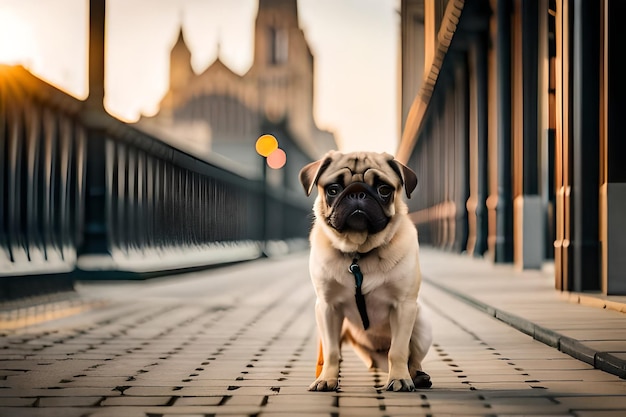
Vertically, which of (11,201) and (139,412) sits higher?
(11,201)

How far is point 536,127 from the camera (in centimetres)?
1639

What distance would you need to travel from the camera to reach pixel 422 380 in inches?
185

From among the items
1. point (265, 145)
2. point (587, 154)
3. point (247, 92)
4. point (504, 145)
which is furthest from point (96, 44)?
point (247, 92)

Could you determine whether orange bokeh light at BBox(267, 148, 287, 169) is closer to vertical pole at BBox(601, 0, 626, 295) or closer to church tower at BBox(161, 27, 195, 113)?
vertical pole at BBox(601, 0, 626, 295)

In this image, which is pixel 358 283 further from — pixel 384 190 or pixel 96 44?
pixel 96 44

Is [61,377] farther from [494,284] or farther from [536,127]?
[536,127]

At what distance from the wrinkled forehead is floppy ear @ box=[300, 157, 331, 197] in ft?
0.12

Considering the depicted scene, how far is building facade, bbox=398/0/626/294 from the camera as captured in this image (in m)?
9.30

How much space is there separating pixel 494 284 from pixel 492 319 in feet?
11.5

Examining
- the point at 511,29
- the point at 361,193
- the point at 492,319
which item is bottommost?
the point at 492,319

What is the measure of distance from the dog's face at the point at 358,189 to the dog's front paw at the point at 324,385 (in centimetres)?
68

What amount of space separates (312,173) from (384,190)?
0.36 m

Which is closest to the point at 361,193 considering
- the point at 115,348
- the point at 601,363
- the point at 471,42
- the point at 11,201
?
the point at 601,363

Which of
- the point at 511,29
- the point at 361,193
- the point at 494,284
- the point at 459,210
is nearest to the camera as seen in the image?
the point at 361,193
